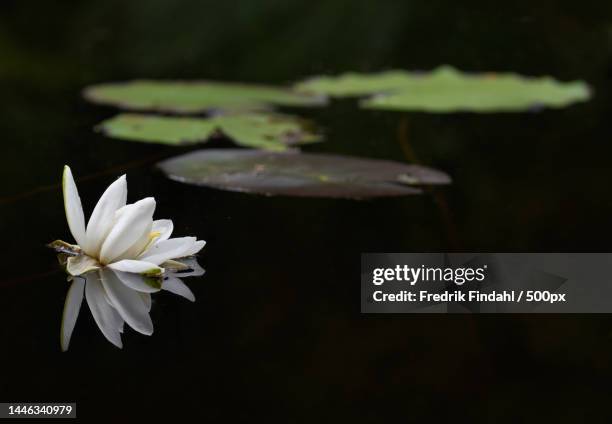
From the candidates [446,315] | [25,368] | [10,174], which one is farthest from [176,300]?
[10,174]

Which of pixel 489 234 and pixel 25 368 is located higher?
pixel 489 234

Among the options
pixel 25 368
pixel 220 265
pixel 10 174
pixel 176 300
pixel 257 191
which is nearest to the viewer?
pixel 25 368

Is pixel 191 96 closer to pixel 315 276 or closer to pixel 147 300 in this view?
pixel 315 276

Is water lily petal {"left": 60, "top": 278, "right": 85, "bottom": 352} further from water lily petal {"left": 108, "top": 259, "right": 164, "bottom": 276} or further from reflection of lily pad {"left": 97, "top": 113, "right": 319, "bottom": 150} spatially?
reflection of lily pad {"left": 97, "top": 113, "right": 319, "bottom": 150}

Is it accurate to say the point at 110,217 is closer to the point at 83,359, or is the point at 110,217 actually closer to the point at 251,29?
the point at 83,359

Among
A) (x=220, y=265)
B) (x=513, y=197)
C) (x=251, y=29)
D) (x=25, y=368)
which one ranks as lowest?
(x=25, y=368)

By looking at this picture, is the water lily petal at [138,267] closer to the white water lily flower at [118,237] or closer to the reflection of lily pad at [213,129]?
the white water lily flower at [118,237]

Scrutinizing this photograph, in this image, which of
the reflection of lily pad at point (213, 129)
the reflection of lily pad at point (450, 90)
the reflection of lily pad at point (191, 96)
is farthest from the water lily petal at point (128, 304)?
the reflection of lily pad at point (450, 90)

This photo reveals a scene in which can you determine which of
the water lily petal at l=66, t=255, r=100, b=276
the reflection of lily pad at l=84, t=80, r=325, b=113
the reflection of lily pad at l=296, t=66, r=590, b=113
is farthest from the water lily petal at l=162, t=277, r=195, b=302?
the reflection of lily pad at l=296, t=66, r=590, b=113
